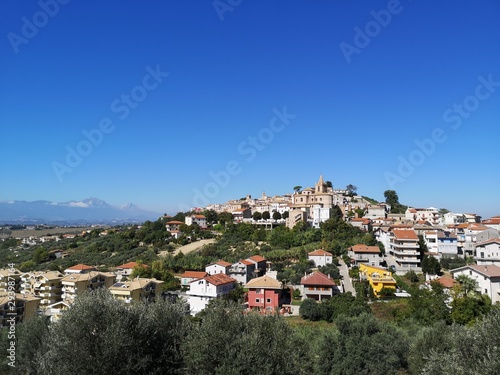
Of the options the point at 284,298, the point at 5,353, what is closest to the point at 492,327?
the point at 5,353

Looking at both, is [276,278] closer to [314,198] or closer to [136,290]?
[136,290]

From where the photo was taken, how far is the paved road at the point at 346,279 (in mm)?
37312

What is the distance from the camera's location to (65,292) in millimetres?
38312

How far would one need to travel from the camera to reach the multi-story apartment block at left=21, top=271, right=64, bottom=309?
38.1 m

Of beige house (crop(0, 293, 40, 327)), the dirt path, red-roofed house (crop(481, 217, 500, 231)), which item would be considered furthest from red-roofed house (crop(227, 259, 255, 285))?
red-roofed house (crop(481, 217, 500, 231))

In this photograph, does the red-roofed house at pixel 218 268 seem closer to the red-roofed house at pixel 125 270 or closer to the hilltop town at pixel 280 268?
the hilltop town at pixel 280 268

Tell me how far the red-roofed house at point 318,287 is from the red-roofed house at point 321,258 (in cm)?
864

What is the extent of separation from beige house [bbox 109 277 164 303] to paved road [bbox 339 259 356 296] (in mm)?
19917

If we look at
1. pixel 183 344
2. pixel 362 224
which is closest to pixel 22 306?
pixel 183 344

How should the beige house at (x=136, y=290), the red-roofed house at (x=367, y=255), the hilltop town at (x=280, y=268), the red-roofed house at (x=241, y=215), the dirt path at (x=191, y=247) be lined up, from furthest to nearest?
the red-roofed house at (x=241, y=215) → the dirt path at (x=191, y=247) → the red-roofed house at (x=367, y=255) → the hilltop town at (x=280, y=268) → the beige house at (x=136, y=290)

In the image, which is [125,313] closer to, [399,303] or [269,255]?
[399,303]

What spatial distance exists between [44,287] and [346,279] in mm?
33555

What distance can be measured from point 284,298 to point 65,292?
2369 centimetres

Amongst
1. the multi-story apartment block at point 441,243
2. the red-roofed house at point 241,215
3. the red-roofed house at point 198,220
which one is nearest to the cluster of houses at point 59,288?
the red-roofed house at point 198,220
